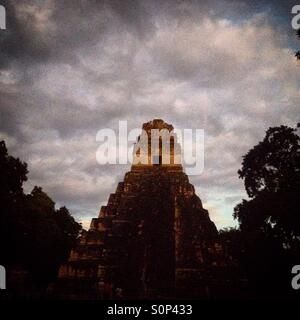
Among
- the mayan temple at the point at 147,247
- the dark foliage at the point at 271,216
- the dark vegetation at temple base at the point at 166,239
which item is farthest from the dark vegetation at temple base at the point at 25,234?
the dark foliage at the point at 271,216

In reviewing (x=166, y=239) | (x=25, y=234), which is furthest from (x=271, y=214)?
(x=25, y=234)

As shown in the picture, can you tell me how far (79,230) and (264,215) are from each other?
15.0 metres

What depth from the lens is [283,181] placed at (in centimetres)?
1928

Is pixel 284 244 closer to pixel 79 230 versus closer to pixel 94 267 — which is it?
pixel 94 267

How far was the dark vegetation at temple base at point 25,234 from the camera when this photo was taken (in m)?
18.5

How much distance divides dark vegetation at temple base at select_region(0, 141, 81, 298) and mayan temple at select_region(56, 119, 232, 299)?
643 centimetres

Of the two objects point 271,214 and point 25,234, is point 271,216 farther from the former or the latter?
point 25,234

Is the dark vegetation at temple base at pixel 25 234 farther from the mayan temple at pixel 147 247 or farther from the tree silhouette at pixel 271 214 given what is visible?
the tree silhouette at pixel 271 214

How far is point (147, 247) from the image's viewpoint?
1277cm

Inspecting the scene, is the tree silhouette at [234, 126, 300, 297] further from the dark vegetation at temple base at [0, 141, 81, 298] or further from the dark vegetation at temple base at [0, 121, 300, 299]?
the dark vegetation at temple base at [0, 141, 81, 298]

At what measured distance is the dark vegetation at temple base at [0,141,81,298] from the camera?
18.5m

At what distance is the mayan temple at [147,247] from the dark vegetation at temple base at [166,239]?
37mm

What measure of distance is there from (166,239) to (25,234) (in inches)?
433
